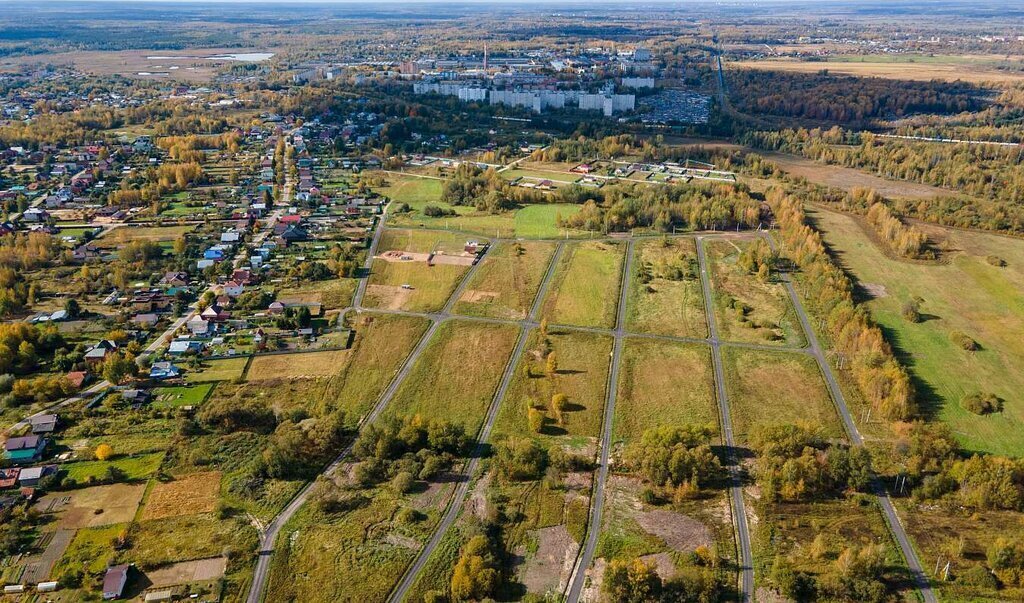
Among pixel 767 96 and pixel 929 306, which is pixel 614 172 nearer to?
pixel 929 306

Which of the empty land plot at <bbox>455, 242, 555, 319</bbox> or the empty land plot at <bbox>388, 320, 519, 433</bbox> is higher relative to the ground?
the empty land plot at <bbox>455, 242, 555, 319</bbox>

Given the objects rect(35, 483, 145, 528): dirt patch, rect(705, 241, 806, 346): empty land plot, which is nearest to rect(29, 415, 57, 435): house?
rect(35, 483, 145, 528): dirt patch

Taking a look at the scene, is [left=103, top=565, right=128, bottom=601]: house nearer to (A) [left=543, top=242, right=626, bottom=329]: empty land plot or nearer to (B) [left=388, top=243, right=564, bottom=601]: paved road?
(B) [left=388, top=243, right=564, bottom=601]: paved road

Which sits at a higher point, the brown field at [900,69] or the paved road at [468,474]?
the brown field at [900,69]

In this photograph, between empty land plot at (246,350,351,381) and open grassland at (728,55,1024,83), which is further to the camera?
open grassland at (728,55,1024,83)

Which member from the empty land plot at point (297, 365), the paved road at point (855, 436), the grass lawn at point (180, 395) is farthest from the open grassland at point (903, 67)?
the grass lawn at point (180, 395)

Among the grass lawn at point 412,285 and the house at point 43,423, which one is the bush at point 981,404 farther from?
the house at point 43,423

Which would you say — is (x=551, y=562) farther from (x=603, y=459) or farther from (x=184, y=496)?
(x=184, y=496)
